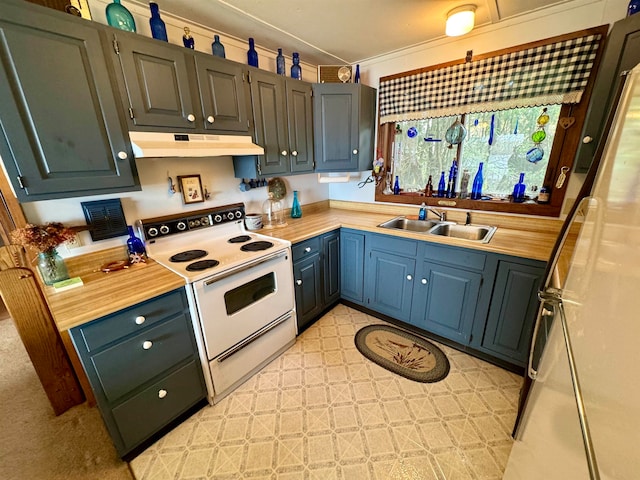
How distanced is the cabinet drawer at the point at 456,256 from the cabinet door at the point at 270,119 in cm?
138

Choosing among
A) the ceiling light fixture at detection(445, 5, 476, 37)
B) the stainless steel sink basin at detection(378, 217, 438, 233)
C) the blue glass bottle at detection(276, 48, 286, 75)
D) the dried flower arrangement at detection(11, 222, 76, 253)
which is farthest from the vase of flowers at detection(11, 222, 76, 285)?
the ceiling light fixture at detection(445, 5, 476, 37)

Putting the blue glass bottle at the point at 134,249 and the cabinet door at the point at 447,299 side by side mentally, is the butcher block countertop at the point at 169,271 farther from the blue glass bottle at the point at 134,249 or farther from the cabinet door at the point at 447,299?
the cabinet door at the point at 447,299

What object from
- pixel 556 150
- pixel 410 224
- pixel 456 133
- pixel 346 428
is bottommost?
pixel 346 428

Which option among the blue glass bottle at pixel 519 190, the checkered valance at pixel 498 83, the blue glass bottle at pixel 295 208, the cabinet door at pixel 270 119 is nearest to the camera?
the checkered valance at pixel 498 83

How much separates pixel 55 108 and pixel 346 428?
2.23 m

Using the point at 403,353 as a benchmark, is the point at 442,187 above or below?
above

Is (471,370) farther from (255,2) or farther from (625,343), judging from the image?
(255,2)

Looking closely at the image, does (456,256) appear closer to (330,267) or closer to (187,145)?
(330,267)

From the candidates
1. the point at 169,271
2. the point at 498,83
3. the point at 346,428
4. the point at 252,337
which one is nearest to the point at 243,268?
the point at 169,271

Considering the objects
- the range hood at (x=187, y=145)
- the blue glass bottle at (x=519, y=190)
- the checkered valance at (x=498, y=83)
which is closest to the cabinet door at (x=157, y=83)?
the range hood at (x=187, y=145)

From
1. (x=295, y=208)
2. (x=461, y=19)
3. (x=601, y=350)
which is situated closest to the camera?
(x=601, y=350)

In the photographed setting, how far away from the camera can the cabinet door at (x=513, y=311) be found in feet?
5.26

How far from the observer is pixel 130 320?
4.00 feet

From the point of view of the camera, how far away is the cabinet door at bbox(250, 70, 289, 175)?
189 centimetres
